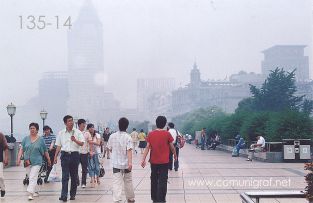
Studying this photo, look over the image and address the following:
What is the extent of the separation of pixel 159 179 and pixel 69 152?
237cm

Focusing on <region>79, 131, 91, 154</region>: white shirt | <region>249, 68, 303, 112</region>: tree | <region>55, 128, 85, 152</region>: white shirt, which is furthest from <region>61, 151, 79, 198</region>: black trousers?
<region>249, 68, 303, 112</region>: tree

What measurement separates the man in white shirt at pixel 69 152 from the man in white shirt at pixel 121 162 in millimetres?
1793

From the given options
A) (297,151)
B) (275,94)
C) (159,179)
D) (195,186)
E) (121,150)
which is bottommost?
(195,186)

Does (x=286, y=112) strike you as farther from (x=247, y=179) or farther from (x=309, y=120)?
(x=247, y=179)

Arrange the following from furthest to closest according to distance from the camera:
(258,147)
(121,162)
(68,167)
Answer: (258,147), (68,167), (121,162)

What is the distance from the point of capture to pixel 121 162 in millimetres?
11445

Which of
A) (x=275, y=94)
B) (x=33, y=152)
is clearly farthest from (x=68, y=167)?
(x=275, y=94)

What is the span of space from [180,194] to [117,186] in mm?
2925

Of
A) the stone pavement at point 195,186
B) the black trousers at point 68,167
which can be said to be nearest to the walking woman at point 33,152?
the stone pavement at point 195,186

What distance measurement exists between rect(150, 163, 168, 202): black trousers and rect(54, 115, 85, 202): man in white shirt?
205 cm

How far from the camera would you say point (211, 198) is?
42.7 ft

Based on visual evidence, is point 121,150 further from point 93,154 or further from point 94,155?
point 94,155

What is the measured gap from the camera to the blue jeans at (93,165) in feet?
53.5

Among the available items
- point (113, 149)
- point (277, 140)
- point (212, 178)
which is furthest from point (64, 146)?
point (277, 140)
